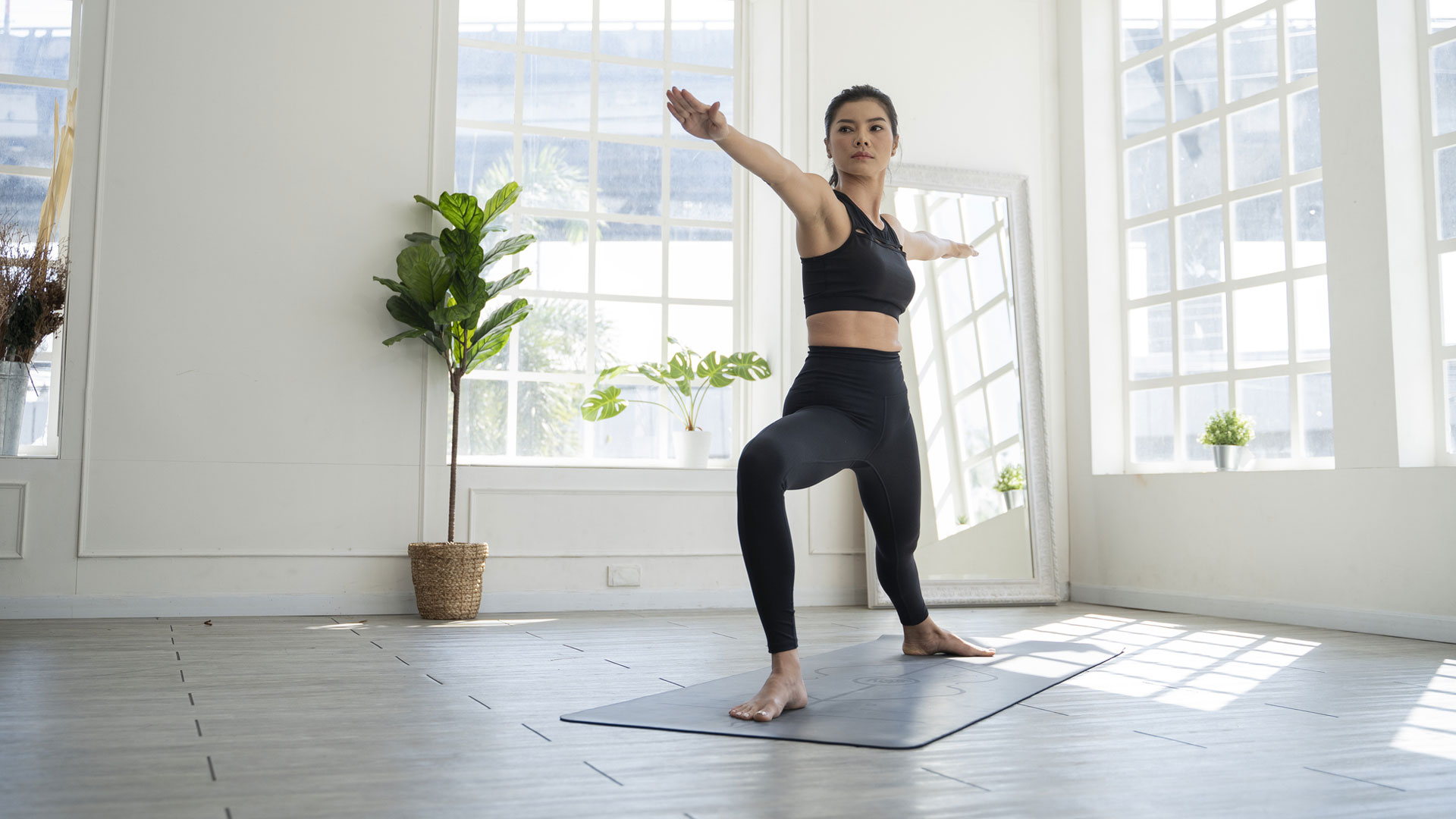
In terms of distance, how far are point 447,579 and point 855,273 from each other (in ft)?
8.24

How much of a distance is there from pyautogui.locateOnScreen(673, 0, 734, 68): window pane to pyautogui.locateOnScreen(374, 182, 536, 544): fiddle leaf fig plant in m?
1.39

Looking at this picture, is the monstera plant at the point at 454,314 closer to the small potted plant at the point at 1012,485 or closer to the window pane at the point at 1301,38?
the small potted plant at the point at 1012,485

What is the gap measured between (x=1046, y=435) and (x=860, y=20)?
2305 millimetres

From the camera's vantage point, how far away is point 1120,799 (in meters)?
1.67

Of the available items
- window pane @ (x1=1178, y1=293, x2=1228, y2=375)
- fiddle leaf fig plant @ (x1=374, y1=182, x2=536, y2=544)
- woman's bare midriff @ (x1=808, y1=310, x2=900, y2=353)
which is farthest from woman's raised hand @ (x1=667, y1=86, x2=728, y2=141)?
window pane @ (x1=1178, y1=293, x2=1228, y2=375)

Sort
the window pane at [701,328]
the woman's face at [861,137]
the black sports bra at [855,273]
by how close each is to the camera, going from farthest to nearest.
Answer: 1. the window pane at [701,328]
2. the woman's face at [861,137]
3. the black sports bra at [855,273]

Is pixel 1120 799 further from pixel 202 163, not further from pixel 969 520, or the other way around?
pixel 202 163

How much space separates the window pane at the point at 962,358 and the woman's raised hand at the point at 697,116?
3.33 metres

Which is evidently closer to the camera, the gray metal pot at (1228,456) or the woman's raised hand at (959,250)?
the woman's raised hand at (959,250)

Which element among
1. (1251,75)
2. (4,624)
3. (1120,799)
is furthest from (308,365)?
(1251,75)

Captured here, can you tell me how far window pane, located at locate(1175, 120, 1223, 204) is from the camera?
199 inches

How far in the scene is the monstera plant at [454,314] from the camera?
4.45 meters

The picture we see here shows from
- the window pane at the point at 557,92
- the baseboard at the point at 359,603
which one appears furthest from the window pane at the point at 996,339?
the window pane at the point at 557,92

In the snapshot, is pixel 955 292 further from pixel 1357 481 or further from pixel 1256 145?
pixel 1357 481
